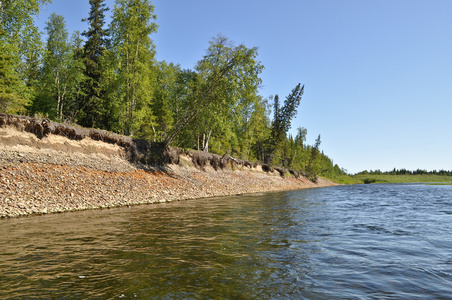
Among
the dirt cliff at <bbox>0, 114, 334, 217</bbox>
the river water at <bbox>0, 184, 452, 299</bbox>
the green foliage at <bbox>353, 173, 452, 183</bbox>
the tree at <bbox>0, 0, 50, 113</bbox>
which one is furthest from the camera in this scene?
the green foliage at <bbox>353, 173, 452, 183</bbox>

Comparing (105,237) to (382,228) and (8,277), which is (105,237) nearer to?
(8,277)

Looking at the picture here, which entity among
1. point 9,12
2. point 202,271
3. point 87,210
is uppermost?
point 9,12

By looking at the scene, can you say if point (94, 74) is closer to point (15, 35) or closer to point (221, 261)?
point (15, 35)

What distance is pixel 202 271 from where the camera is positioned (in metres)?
5.11

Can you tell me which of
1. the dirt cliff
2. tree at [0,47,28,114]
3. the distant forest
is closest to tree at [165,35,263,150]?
the distant forest

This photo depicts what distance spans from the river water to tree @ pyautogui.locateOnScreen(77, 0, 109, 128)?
25.8 m

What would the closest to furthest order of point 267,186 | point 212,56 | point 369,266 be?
point 369,266
point 212,56
point 267,186

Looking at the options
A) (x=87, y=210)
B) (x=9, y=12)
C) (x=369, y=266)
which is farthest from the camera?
(x=9, y=12)

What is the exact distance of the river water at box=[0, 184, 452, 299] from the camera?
13.9 ft

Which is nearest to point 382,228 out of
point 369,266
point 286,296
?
point 369,266

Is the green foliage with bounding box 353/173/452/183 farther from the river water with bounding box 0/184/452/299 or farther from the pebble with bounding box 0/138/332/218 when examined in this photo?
the river water with bounding box 0/184/452/299

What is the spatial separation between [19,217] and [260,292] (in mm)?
11906

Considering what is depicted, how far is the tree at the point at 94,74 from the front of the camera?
33219 mm

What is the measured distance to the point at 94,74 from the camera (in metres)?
34.6
